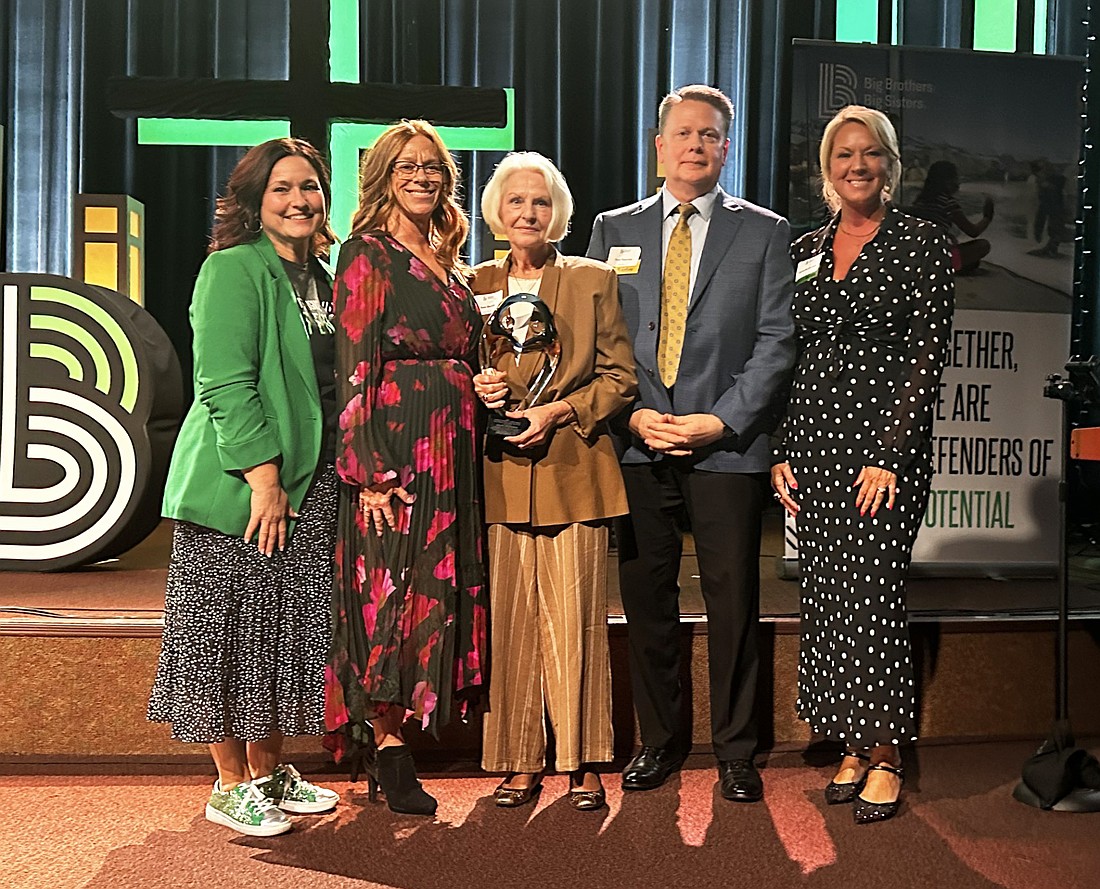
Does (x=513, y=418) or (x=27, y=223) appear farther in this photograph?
(x=27, y=223)

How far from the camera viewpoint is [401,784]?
257 cm

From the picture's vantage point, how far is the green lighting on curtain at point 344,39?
3.99 metres

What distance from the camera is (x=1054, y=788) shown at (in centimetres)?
268

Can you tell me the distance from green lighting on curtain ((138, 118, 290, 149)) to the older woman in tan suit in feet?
4.29

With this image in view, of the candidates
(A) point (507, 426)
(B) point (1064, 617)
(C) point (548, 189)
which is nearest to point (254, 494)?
(A) point (507, 426)

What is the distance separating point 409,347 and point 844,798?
139 centimetres

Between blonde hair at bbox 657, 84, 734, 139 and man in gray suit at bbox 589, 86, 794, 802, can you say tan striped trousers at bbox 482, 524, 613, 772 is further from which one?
blonde hair at bbox 657, 84, 734, 139

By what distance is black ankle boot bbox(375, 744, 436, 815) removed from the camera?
256cm

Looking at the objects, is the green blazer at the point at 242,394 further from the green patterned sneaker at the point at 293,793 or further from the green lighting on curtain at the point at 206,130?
the green lighting on curtain at the point at 206,130

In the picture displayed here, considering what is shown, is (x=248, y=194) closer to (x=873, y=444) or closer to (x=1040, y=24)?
(x=873, y=444)

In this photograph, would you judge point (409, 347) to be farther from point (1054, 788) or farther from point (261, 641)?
point (1054, 788)

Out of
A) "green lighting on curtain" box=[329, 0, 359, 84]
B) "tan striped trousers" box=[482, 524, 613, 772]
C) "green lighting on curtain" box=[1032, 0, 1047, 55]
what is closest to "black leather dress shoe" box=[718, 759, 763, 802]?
"tan striped trousers" box=[482, 524, 613, 772]

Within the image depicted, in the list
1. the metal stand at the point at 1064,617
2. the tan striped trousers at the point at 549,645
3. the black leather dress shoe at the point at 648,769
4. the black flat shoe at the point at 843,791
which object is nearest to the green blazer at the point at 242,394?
the tan striped trousers at the point at 549,645

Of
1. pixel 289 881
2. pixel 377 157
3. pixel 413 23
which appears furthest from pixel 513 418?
pixel 413 23
